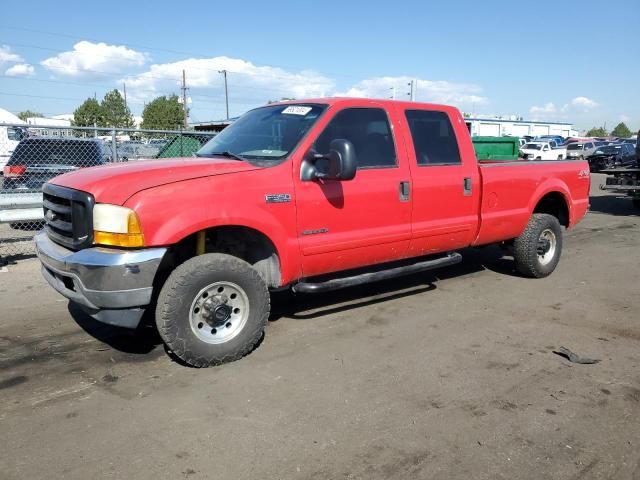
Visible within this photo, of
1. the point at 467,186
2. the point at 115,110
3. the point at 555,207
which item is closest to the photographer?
the point at 467,186

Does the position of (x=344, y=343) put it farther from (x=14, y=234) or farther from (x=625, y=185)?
(x=625, y=185)

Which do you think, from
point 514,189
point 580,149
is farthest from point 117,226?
point 580,149

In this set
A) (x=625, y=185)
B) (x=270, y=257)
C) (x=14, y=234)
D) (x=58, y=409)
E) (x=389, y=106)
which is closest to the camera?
(x=58, y=409)

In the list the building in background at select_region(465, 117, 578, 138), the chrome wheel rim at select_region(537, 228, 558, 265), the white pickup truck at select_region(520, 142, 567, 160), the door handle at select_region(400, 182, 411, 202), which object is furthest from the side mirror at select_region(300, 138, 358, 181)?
the building in background at select_region(465, 117, 578, 138)

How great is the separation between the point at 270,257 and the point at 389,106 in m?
1.93

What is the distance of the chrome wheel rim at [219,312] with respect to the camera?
4008 millimetres

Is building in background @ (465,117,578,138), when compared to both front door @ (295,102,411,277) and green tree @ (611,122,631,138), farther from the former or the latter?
green tree @ (611,122,631,138)

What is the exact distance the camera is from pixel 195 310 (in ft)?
13.1

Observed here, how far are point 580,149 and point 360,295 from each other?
40852 mm

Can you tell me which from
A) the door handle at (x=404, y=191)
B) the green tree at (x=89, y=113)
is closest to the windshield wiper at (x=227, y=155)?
the door handle at (x=404, y=191)

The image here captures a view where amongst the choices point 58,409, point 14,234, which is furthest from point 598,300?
point 14,234

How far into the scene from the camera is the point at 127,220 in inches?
143

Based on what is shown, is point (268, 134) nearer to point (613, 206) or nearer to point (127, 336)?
point (127, 336)

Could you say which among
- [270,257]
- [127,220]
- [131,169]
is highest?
[131,169]
